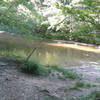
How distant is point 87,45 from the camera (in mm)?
23016

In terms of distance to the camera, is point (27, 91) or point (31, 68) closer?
point (27, 91)

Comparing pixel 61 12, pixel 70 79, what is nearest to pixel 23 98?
pixel 61 12

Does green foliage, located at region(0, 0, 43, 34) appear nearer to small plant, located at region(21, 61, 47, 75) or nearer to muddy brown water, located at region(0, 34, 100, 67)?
small plant, located at region(21, 61, 47, 75)

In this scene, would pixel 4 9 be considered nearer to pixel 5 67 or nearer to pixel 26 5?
pixel 26 5

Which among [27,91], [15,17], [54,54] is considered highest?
Result: [15,17]

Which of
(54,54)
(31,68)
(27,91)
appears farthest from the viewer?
(54,54)

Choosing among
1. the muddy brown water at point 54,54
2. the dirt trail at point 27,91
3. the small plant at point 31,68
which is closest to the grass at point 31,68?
the small plant at point 31,68

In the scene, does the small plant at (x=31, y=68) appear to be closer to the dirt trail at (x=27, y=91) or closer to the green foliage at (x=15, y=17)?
the dirt trail at (x=27, y=91)

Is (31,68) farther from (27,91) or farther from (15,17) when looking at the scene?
(15,17)

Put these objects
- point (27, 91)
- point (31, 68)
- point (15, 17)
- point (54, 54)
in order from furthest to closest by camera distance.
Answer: point (54, 54) < point (15, 17) < point (31, 68) < point (27, 91)

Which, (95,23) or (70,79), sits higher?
(95,23)

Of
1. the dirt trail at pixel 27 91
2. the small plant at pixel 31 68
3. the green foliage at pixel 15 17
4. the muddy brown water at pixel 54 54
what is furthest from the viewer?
the muddy brown water at pixel 54 54

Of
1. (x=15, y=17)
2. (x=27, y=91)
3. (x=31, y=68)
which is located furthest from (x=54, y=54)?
(x=27, y=91)

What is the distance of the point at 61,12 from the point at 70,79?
2.94m
